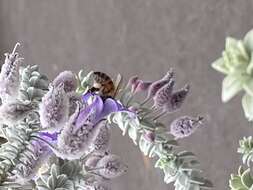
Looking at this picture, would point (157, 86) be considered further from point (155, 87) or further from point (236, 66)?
point (236, 66)

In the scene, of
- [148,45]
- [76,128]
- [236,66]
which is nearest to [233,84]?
[236,66]

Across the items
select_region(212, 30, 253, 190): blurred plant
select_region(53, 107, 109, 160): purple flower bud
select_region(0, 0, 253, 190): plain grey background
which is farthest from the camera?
select_region(0, 0, 253, 190): plain grey background

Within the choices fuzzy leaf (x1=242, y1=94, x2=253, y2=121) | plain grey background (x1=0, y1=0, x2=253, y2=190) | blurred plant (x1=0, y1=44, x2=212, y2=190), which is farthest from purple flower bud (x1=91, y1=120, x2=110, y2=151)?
plain grey background (x1=0, y1=0, x2=253, y2=190)

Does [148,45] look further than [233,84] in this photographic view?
Yes

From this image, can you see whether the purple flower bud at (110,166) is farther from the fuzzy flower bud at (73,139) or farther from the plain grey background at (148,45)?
the plain grey background at (148,45)

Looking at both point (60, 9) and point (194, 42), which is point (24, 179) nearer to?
point (194, 42)

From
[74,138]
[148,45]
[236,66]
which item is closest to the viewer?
[236,66]

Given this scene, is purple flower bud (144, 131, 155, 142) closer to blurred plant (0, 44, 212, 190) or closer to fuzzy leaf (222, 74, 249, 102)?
blurred plant (0, 44, 212, 190)
